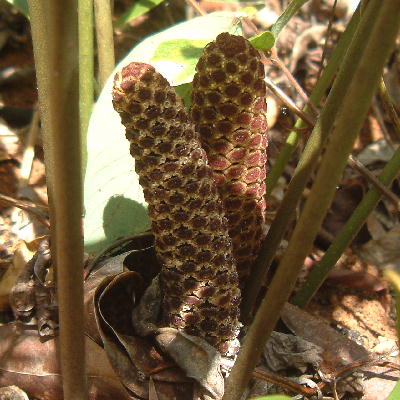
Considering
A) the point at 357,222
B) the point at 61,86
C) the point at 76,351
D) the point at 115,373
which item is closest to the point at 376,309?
the point at 357,222

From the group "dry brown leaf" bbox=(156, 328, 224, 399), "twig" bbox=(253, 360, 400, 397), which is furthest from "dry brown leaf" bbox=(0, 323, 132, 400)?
"twig" bbox=(253, 360, 400, 397)

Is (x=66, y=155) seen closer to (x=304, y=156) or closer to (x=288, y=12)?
(x=304, y=156)

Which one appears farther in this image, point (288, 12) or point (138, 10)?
point (138, 10)

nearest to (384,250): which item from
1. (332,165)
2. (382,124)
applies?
(382,124)

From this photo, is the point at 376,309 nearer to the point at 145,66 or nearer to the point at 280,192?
the point at 280,192

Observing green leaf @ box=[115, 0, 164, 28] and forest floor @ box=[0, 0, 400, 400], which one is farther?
green leaf @ box=[115, 0, 164, 28]

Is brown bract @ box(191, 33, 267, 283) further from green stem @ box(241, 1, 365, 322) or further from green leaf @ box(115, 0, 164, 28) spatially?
green leaf @ box(115, 0, 164, 28)
